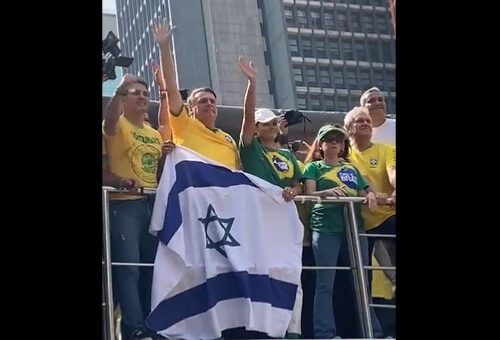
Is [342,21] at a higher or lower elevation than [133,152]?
higher

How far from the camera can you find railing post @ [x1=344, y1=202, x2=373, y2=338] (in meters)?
4.25

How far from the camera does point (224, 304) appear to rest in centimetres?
418

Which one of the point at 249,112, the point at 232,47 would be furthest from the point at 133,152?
the point at 232,47

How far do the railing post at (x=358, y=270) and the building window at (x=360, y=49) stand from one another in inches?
25.2

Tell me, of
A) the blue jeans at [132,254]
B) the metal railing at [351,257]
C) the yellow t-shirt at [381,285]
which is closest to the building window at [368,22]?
the metal railing at [351,257]

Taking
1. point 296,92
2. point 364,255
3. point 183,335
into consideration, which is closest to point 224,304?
point 183,335

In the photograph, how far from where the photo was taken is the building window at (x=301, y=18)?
4.59 metres

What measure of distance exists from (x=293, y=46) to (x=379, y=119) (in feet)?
1.52

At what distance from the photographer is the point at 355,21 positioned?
4.66 m

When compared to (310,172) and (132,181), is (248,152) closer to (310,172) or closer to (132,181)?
(310,172)
